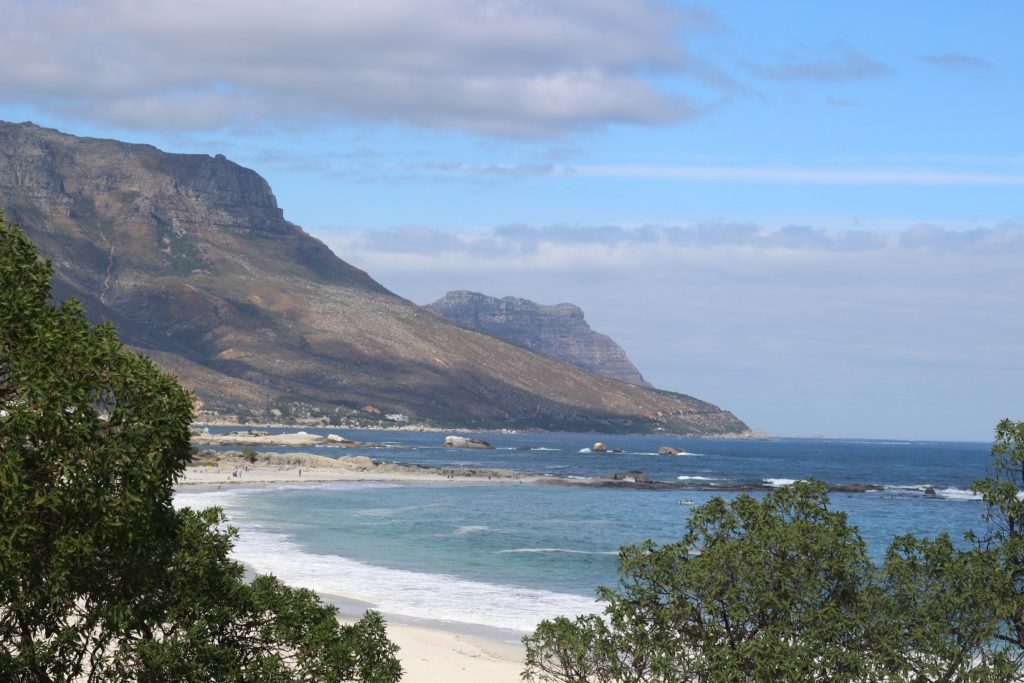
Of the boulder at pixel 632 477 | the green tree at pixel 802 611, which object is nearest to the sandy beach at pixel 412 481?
the green tree at pixel 802 611

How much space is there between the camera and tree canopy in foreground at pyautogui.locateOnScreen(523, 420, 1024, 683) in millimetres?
15430

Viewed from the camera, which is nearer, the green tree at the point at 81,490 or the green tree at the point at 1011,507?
the green tree at the point at 81,490

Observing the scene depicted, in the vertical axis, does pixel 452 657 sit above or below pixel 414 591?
above

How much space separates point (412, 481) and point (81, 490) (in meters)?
104

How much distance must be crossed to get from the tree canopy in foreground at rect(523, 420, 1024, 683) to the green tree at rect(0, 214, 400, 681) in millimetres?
5542

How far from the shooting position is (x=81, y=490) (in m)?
10.8

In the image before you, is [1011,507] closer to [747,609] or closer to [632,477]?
[747,609]

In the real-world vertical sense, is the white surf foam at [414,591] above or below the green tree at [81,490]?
below

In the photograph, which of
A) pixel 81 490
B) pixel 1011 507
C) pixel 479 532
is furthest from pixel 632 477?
pixel 81 490

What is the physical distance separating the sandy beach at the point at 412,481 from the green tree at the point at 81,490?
1.02 metres

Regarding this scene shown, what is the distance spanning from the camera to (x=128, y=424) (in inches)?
455

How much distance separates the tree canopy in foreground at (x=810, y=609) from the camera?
1543 centimetres

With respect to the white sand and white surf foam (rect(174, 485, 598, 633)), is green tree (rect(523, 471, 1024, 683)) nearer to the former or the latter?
the white sand

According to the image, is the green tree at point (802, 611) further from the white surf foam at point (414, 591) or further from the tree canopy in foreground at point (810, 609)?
the white surf foam at point (414, 591)
